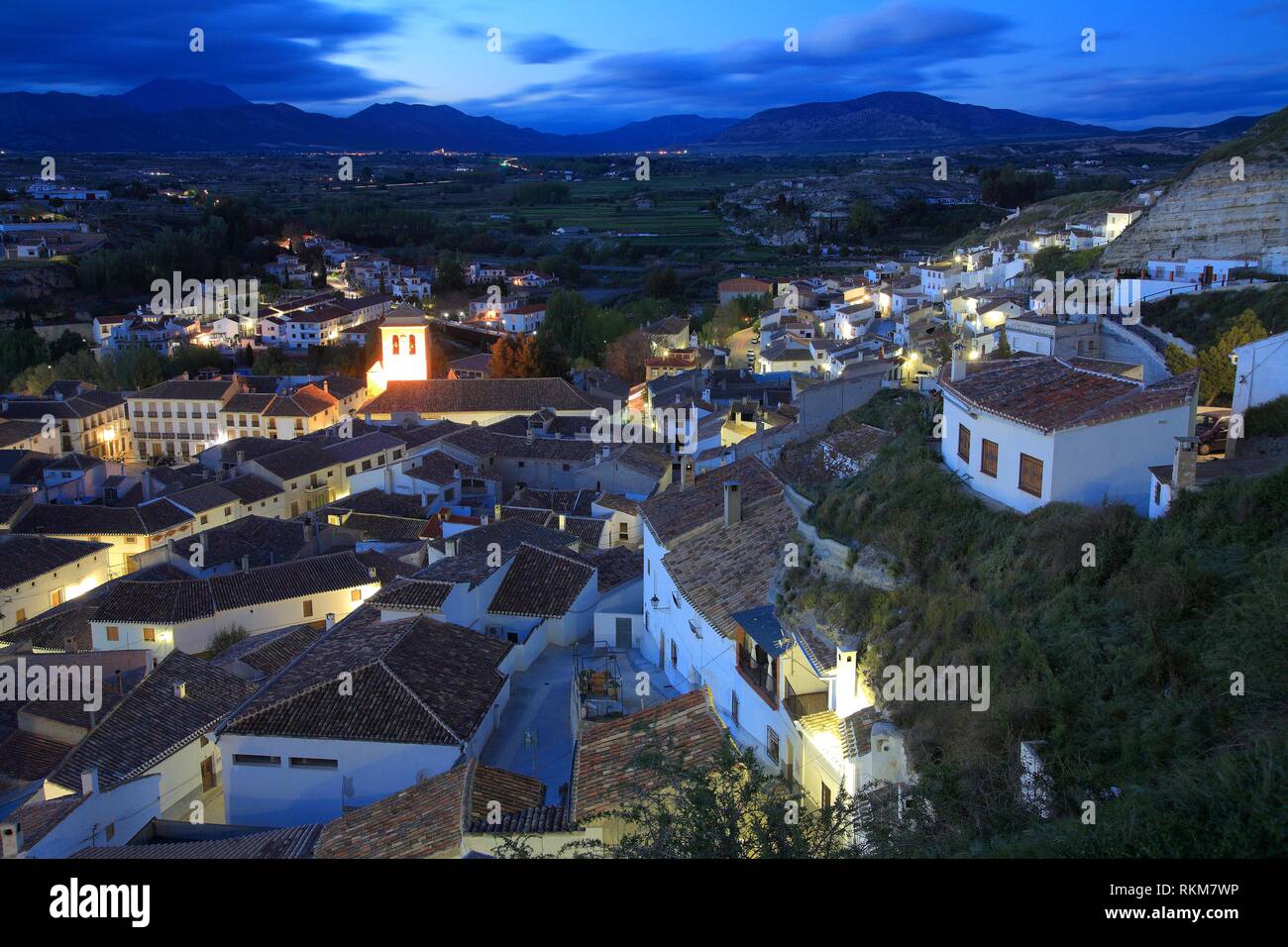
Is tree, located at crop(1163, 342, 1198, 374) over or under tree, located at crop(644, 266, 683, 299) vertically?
under

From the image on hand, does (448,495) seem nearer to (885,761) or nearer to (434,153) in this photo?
(885,761)

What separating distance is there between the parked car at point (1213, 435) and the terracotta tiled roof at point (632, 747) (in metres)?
6.19

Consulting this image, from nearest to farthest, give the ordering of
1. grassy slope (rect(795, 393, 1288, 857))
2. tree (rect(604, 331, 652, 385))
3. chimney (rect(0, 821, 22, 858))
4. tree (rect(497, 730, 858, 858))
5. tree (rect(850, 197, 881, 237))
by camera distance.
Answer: grassy slope (rect(795, 393, 1288, 857))
tree (rect(497, 730, 858, 858))
chimney (rect(0, 821, 22, 858))
tree (rect(604, 331, 652, 385))
tree (rect(850, 197, 881, 237))

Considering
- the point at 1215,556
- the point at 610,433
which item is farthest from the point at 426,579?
the point at 610,433

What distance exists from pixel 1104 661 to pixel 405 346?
1692 inches

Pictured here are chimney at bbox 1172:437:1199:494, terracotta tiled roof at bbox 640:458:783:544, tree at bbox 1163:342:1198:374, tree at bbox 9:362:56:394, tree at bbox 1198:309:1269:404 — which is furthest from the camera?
tree at bbox 9:362:56:394

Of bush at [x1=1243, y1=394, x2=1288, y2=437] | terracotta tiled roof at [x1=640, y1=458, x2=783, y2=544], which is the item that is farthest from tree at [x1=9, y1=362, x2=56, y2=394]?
bush at [x1=1243, y1=394, x2=1288, y2=437]

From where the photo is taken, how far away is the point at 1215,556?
8.33 meters

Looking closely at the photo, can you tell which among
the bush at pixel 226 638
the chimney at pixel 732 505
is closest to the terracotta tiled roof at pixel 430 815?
the chimney at pixel 732 505

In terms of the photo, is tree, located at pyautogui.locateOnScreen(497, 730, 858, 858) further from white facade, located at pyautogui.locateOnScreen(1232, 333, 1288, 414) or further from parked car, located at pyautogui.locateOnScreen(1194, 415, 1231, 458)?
white facade, located at pyautogui.locateOnScreen(1232, 333, 1288, 414)

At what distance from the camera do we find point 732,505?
14766mm

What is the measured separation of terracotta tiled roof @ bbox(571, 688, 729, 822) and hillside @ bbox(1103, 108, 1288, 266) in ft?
88.6

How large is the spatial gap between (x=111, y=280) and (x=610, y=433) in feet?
176

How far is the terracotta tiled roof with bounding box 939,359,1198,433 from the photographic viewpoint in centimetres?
1021
